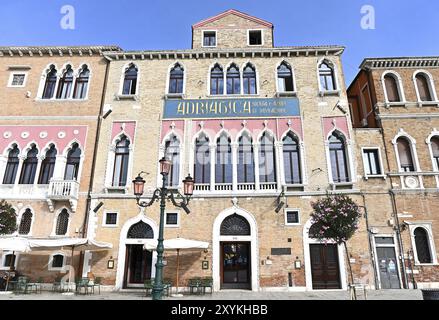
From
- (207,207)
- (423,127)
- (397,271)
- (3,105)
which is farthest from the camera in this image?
(3,105)

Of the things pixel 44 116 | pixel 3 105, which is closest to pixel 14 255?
pixel 44 116

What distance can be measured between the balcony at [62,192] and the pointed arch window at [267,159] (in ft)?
31.6

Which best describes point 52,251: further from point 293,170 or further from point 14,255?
point 293,170

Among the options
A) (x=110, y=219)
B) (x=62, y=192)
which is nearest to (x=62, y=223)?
(x=62, y=192)

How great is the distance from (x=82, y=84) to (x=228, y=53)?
902cm

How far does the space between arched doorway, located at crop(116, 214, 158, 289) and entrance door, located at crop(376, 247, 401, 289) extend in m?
10.7

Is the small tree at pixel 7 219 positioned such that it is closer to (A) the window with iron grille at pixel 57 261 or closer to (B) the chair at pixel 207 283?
(A) the window with iron grille at pixel 57 261

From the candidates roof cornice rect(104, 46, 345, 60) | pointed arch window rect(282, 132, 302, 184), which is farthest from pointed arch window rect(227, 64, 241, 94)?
pointed arch window rect(282, 132, 302, 184)

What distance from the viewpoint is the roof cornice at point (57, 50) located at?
1836 cm

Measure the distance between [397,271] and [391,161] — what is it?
17.8 ft

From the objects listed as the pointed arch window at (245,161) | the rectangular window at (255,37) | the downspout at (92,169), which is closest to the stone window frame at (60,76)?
the downspout at (92,169)

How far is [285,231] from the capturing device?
14.6m

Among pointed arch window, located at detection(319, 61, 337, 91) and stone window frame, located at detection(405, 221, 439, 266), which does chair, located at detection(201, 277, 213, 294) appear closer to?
stone window frame, located at detection(405, 221, 439, 266)

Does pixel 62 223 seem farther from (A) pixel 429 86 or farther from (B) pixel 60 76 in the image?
(A) pixel 429 86
